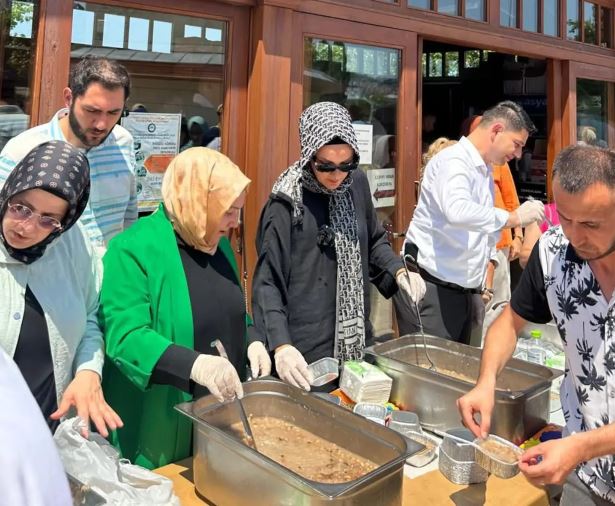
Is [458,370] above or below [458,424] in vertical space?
above

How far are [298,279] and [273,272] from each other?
0.11 meters

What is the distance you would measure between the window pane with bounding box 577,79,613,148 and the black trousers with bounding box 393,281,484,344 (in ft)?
9.45

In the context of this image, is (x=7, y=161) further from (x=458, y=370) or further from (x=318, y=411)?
(x=458, y=370)

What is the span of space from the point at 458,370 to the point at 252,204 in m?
1.63

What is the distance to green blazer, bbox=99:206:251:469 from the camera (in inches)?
59.7

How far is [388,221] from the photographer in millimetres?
3938

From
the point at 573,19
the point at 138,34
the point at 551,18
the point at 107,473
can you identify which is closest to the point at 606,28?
the point at 573,19

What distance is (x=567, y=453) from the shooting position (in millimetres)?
1214

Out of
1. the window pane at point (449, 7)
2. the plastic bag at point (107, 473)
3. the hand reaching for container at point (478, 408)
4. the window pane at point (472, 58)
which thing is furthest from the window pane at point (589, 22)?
the plastic bag at point (107, 473)

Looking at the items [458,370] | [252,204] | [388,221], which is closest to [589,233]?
[458,370]

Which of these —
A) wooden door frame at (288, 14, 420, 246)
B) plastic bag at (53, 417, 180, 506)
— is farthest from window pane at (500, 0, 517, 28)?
plastic bag at (53, 417, 180, 506)

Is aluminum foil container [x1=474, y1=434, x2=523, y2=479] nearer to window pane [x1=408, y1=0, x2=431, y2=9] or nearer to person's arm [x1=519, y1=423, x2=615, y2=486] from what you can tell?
person's arm [x1=519, y1=423, x2=615, y2=486]

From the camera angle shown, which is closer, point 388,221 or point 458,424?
point 458,424

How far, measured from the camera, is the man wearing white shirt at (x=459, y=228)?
107 inches
